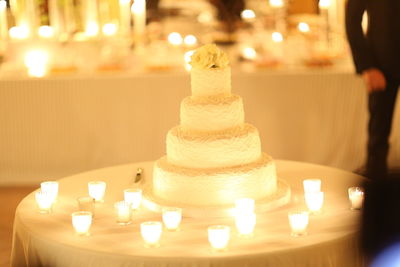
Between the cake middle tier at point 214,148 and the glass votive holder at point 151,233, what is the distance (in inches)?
18.0

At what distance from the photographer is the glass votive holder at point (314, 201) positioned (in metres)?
2.78

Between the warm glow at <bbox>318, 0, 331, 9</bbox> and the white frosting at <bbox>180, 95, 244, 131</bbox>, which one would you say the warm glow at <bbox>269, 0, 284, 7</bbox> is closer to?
the warm glow at <bbox>318, 0, 331, 9</bbox>

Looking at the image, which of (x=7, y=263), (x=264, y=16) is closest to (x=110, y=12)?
(x=264, y=16)

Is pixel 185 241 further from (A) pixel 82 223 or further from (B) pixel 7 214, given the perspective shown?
(B) pixel 7 214

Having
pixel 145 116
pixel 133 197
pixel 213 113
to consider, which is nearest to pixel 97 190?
pixel 133 197

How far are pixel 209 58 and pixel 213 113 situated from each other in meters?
0.21

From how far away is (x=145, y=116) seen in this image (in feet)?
17.0

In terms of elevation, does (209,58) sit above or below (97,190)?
above

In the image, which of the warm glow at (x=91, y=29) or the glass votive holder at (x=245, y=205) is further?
the warm glow at (x=91, y=29)

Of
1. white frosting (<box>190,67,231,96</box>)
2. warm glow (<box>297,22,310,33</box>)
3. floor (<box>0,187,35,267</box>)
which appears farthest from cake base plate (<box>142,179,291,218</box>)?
warm glow (<box>297,22,310,33</box>)

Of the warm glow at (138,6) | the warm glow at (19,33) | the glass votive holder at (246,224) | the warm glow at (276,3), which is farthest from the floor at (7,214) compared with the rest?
the warm glow at (276,3)

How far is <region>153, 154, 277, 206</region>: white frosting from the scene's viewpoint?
2822 mm

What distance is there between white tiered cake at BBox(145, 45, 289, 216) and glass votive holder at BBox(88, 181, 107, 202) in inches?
8.2

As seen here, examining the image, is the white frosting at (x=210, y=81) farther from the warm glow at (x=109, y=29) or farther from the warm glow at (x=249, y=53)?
the warm glow at (x=109, y=29)
